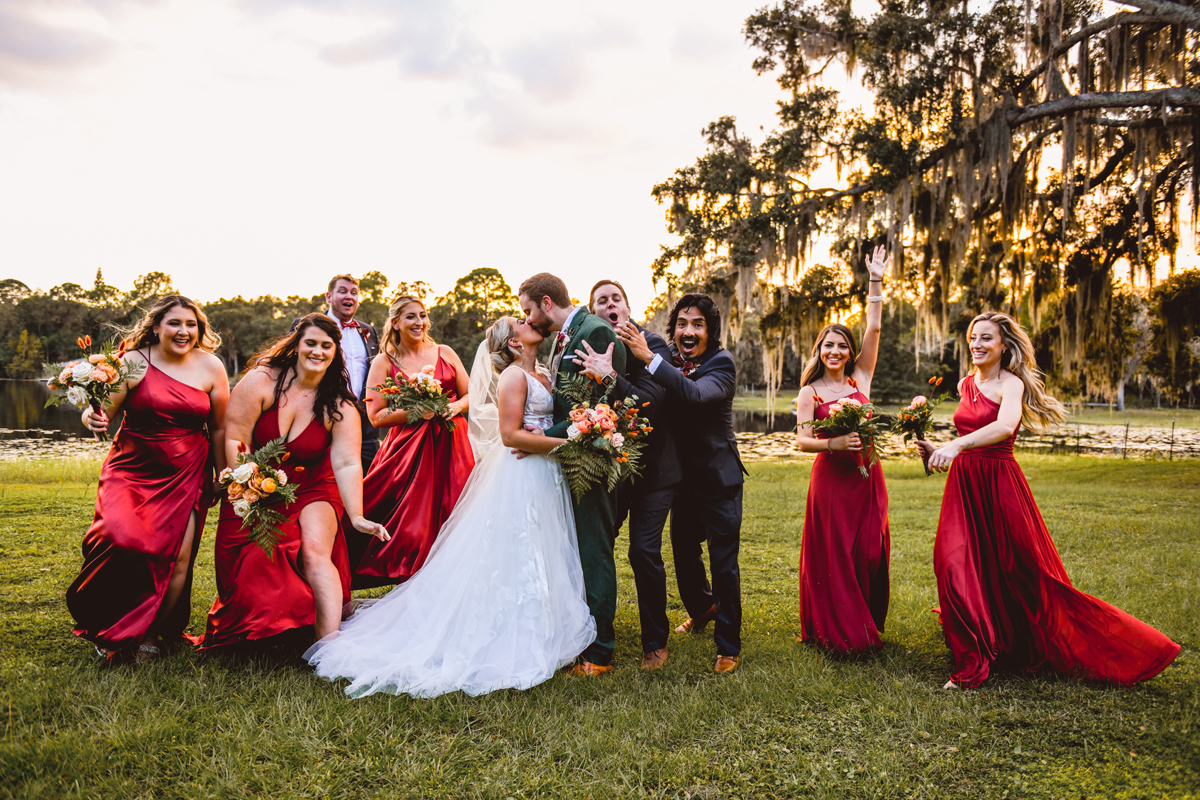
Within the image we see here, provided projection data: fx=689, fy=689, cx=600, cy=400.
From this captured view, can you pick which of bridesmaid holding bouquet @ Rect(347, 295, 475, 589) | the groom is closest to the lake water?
bridesmaid holding bouquet @ Rect(347, 295, 475, 589)

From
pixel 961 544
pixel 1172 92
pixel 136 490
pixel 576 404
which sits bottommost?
pixel 961 544

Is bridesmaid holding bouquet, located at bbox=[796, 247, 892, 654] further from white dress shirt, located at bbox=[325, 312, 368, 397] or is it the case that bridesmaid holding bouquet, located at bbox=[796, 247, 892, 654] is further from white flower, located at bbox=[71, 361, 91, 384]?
white flower, located at bbox=[71, 361, 91, 384]

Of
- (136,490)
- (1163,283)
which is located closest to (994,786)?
(136,490)

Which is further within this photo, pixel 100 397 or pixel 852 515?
pixel 852 515

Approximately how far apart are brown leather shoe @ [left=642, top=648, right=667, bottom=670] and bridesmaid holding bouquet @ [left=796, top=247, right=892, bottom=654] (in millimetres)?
1115

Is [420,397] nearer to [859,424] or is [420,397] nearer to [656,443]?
[656,443]

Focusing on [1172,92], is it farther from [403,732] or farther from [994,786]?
[403,732]

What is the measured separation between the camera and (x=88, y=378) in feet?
13.7

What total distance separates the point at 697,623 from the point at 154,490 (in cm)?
395

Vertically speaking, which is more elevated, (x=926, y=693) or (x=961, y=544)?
(x=961, y=544)

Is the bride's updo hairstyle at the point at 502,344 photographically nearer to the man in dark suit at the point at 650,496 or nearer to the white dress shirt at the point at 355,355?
the man in dark suit at the point at 650,496

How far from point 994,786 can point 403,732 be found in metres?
2.81

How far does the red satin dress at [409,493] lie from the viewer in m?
5.31

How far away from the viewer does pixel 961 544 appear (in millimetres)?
4453
